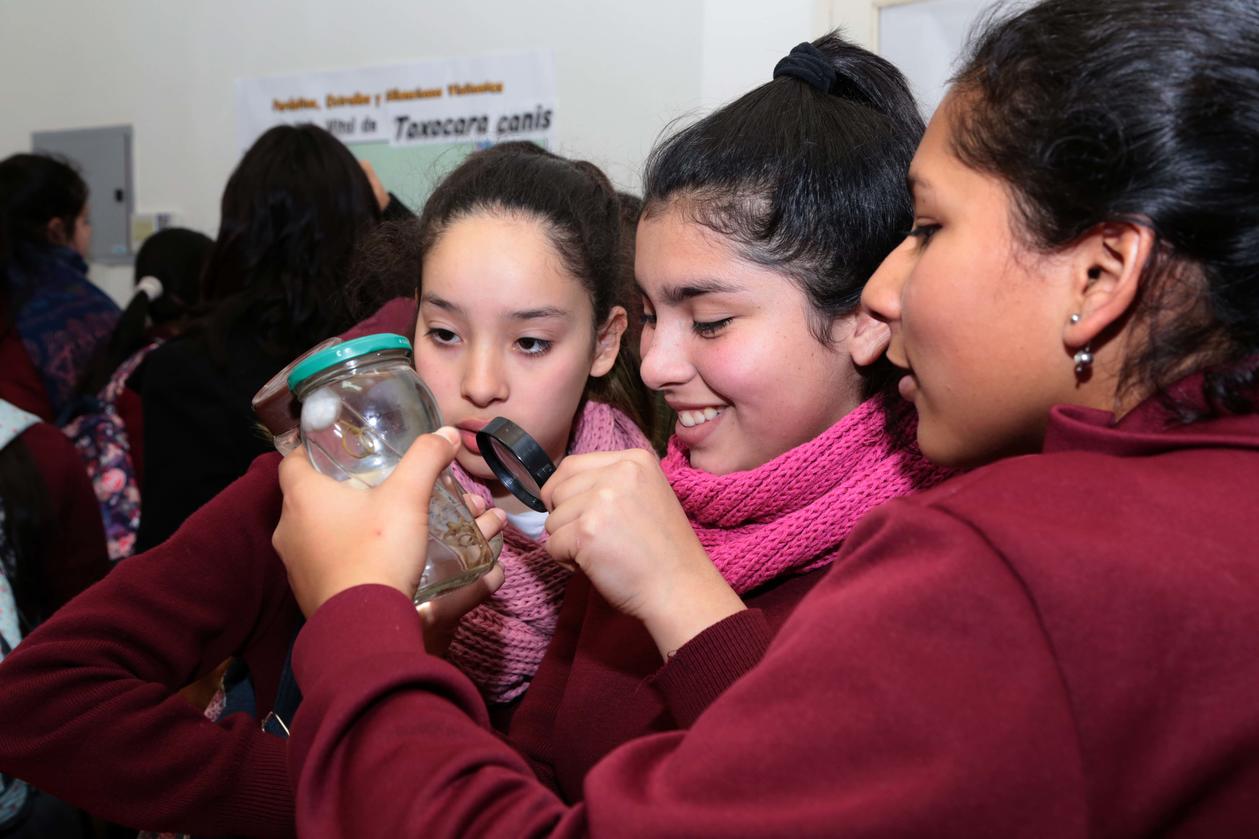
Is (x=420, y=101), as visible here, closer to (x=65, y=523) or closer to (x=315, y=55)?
(x=315, y=55)

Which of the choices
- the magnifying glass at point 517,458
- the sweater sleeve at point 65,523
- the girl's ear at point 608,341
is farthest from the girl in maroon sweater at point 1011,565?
the sweater sleeve at point 65,523

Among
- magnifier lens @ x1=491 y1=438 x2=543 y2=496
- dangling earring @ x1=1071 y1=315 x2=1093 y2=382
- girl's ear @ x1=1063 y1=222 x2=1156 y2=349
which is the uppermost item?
girl's ear @ x1=1063 y1=222 x2=1156 y2=349

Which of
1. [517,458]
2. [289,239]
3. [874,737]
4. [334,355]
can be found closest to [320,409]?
[334,355]

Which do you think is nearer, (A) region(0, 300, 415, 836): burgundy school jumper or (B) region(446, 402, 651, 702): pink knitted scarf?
(A) region(0, 300, 415, 836): burgundy school jumper

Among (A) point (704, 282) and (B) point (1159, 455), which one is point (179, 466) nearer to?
(A) point (704, 282)

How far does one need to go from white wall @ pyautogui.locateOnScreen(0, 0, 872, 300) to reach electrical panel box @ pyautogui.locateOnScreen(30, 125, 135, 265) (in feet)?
0.13

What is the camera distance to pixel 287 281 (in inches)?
80.7

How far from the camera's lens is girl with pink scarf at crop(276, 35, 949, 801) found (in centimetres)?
101

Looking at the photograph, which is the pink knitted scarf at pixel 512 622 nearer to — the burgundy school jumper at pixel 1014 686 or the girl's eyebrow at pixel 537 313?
the girl's eyebrow at pixel 537 313

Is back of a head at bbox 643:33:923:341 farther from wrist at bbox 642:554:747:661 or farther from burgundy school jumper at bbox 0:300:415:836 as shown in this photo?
burgundy school jumper at bbox 0:300:415:836

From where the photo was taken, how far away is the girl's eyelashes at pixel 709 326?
3.46 feet

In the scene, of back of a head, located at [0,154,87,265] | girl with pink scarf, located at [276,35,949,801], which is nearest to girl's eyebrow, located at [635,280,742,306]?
girl with pink scarf, located at [276,35,949,801]

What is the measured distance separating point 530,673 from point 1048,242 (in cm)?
82

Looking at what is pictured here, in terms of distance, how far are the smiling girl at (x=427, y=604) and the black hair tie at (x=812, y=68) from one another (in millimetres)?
351
